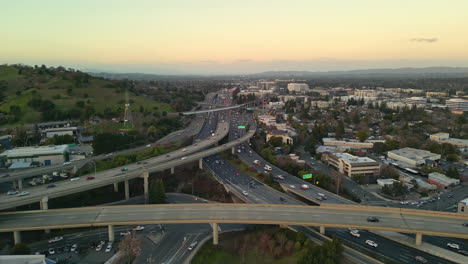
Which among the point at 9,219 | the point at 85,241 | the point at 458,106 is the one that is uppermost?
the point at 458,106

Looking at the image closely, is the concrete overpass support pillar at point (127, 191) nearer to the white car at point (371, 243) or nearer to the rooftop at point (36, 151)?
the rooftop at point (36, 151)

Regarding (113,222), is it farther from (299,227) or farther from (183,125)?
(183,125)

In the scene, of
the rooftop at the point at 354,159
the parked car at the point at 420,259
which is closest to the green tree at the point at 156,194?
the parked car at the point at 420,259

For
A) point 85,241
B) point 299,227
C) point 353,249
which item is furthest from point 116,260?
point 353,249

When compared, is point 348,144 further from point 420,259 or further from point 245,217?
point 245,217

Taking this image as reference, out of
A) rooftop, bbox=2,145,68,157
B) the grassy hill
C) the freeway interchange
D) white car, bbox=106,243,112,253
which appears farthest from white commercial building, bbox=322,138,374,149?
rooftop, bbox=2,145,68,157
